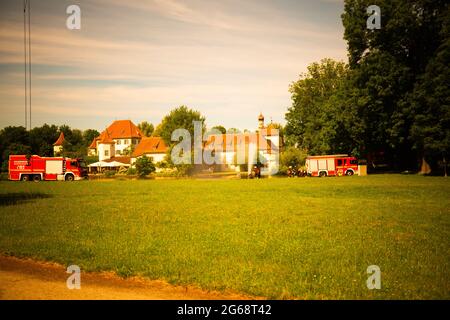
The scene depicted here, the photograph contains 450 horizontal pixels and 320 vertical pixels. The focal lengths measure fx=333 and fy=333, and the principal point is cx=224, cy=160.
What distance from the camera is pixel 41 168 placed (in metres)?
45.8

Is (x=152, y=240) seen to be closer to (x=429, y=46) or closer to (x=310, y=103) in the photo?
(x=429, y=46)

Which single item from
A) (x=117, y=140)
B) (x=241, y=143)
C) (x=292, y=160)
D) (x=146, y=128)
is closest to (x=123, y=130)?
(x=117, y=140)

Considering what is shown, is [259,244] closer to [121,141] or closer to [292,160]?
[292,160]

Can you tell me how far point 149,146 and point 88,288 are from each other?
87231mm

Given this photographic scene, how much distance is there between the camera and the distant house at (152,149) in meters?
88.9

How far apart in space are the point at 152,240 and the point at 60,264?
2.79m

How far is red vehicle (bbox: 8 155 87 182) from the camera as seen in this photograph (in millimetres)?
45156

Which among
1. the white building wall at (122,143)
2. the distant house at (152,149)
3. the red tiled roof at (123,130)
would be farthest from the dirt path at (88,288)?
the red tiled roof at (123,130)

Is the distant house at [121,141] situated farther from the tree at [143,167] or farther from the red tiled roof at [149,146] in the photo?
the tree at [143,167]

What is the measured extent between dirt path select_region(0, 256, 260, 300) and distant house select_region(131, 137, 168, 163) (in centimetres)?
8090

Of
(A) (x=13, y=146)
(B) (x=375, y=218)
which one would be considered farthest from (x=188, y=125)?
(B) (x=375, y=218)

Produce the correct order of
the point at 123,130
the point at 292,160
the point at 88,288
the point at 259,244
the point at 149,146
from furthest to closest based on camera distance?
the point at 123,130 < the point at 149,146 < the point at 292,160 < the point at 259,244 < the point at 88,288

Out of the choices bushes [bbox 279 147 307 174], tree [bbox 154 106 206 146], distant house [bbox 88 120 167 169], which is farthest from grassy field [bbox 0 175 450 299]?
distant house [bbox 88 120 167 169]

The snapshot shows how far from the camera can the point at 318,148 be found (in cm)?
5453
